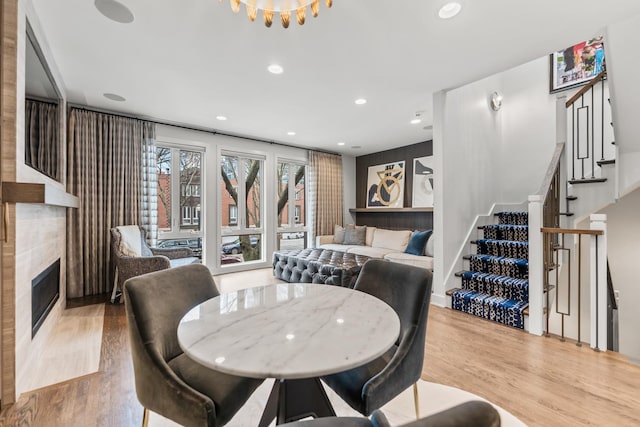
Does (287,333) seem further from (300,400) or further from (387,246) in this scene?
(387,246)

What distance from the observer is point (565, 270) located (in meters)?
3.54

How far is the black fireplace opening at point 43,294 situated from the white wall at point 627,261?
6.17 m

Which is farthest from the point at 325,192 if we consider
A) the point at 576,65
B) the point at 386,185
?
the point at 576,65

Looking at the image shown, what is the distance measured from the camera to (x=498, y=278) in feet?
10.4

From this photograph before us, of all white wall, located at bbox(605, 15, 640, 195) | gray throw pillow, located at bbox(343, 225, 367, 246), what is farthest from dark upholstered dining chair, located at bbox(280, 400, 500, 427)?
gray throw pillow, located at bbox(343, 225, 367, 246)

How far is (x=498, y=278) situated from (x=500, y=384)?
157 centimetres

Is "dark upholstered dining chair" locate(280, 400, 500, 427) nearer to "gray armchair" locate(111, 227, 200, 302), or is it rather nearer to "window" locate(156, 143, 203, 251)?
"gray armchair" locate(111, 227, 200, 302)

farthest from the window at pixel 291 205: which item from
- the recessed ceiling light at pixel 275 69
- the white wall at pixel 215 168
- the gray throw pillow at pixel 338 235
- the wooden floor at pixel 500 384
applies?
the wooden floor at pixel 500 384

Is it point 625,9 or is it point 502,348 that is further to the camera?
point 502,348

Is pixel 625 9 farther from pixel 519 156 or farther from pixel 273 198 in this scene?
pixel 273 198

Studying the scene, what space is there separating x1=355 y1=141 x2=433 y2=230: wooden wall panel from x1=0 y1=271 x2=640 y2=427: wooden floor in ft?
10.6

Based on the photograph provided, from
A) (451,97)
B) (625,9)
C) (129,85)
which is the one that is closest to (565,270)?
(451,97)

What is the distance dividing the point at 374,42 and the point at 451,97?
1641 millimetres

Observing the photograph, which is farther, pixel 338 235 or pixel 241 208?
pixel 338 235
